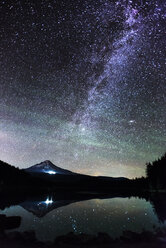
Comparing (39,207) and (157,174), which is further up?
(157,174)

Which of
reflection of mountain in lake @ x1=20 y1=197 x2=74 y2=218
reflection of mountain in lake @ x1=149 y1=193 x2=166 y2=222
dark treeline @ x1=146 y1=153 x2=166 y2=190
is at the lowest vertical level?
reflection of mountain in lake @ x1=20 y1=197 x2=74 y2=218

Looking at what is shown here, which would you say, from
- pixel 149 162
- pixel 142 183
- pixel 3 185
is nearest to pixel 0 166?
pixel 3 185

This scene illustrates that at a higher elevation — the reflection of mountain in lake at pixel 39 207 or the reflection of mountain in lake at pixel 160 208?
the reflection of mountain in lake at pixel 160 208

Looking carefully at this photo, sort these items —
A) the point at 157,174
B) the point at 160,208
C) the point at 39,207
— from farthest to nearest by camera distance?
1. the point at 157,174
2. the point at 160,208
3. the point at 39,207

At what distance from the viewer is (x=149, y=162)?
4323 inches

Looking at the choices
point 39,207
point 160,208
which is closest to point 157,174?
point 160,208

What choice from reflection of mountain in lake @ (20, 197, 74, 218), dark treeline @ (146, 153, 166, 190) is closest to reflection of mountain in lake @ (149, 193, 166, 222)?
reflection of mountain in lake @ (20, 197, 74, 218)

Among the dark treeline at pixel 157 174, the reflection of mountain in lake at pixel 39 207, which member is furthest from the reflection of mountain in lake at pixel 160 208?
the dark treeline at pixel 157 174

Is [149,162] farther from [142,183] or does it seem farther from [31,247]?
[31,247]

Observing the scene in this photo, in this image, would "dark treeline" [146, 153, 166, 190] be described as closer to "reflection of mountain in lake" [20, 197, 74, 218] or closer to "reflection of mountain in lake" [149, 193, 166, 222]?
"reflection of mountain in lake" [149, 193, 166, 222]

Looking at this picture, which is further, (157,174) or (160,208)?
(157,174)

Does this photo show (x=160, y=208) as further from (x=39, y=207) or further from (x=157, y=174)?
(x=157, y=174)

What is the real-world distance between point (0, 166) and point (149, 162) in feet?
259

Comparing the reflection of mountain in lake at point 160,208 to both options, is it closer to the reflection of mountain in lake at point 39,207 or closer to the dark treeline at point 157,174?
the reflection of mountain in lake at point 39,207
